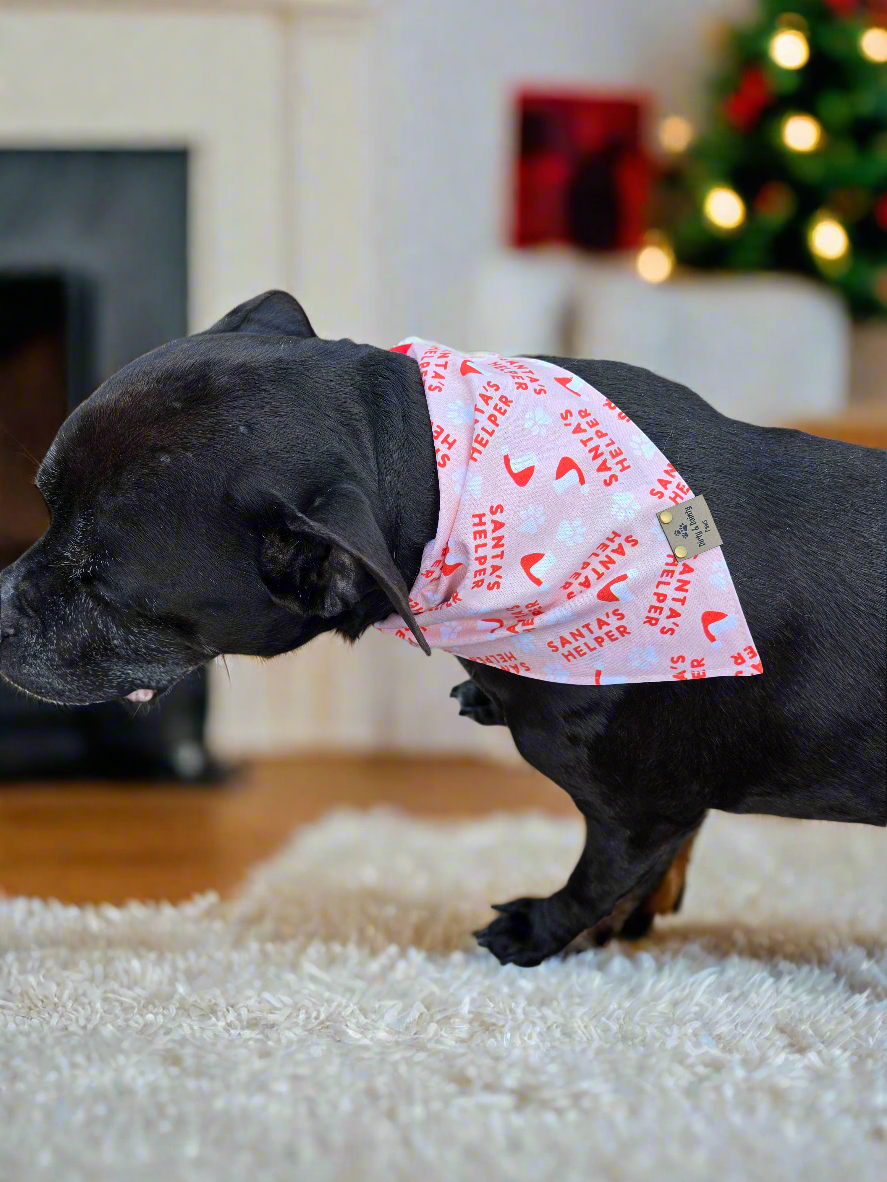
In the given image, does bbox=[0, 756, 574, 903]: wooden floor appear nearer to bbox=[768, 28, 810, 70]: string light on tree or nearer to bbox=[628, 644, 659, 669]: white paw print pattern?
bbox=[628, 644, 659, 669]: white paw print pattern

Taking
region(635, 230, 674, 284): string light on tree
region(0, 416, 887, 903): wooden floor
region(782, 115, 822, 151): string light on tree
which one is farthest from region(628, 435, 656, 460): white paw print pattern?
region(782, 115, 822, 151): string light on tree

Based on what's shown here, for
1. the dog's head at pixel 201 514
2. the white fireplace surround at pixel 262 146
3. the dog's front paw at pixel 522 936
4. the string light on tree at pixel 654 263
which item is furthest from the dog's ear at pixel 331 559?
the string light on tree at pixel 654 263

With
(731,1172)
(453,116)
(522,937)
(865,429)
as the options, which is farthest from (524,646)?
(453,116)

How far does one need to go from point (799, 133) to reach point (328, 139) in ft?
4.44

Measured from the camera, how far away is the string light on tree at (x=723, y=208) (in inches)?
140

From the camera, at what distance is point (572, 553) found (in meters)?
1.07

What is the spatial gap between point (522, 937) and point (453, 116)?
9.35ft

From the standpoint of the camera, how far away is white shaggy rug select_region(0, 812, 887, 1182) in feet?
2.51

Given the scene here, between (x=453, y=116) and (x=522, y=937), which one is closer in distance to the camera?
(x=522, y=937)

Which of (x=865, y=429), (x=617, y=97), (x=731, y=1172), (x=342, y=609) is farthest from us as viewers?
(x=617, y=97)

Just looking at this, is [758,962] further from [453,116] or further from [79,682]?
[453,116]

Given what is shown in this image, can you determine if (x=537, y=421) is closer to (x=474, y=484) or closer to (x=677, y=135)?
(x=474, y=484)

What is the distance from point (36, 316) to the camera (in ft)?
10.6

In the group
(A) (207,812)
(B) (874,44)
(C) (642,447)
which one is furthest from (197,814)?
(B) (874,44)
